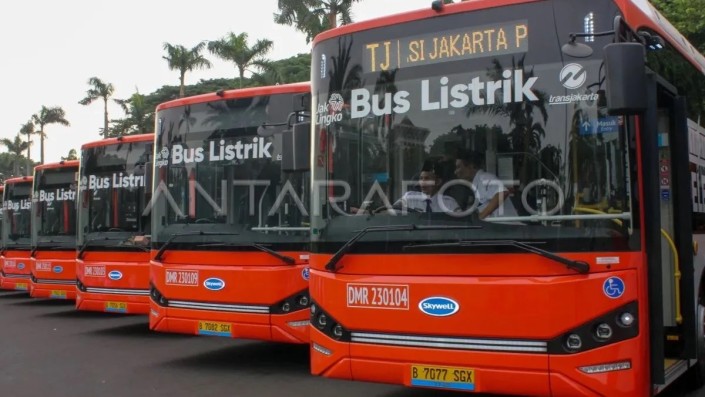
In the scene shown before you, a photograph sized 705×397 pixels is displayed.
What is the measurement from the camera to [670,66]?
6000 millimetres

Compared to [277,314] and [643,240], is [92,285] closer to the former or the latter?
[277,314]

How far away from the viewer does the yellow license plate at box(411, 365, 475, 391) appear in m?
5.17

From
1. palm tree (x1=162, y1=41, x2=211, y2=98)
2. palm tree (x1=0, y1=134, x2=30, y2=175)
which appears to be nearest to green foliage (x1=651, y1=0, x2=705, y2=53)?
palm tree (x1=162, y1=41, x2=211, y2=98)

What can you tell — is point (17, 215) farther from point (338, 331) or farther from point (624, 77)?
point (624, 77)

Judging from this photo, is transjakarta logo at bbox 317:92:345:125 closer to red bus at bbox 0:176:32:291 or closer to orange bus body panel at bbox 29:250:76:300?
orange bus body panel at bbox 29:250:76:300

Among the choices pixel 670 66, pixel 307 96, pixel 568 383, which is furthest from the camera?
pixel 307 96

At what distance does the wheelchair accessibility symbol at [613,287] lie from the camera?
4.86 meters

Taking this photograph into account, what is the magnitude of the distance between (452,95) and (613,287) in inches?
67.1

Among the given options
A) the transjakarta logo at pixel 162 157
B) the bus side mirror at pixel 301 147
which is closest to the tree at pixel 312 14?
the transjakarta logo at pixel 162 157

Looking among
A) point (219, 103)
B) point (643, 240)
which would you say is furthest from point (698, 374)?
point (219, 103)

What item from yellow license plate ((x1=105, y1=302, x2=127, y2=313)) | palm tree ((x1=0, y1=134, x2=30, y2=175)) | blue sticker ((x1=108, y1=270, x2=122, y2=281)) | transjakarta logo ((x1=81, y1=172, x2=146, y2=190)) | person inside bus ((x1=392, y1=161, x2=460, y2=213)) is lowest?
yellow license plate ((x1=105, y1=302, x2=127, y2=313))

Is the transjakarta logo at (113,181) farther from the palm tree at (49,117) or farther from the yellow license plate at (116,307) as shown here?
the palm tree at (49,117)

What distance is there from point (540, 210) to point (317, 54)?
226 cm

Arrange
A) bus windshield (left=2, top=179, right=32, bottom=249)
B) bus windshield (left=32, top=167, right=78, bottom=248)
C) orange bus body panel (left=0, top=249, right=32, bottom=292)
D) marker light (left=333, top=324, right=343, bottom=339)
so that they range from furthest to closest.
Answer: bus windshield (left=2, top=179, right=32, bottom=249) → orange bus body panel (left=0, top=249, right=32, bottom=292) → bus windshield (left=32, top=167, right=78, bottom=248) → marker light (left=333, top=324, right=343, bottom=339)
